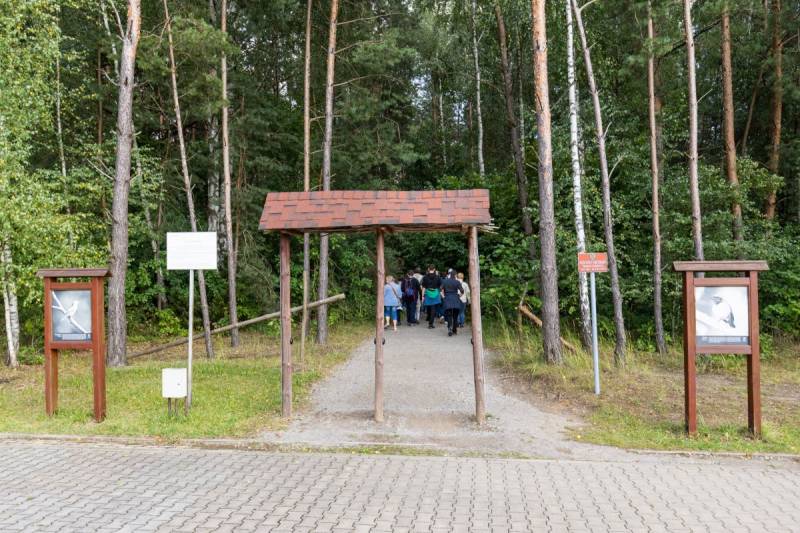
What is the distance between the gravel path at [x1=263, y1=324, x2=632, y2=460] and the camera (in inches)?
269

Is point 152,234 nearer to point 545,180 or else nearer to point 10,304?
point 10,304

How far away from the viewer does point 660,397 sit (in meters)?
8.92

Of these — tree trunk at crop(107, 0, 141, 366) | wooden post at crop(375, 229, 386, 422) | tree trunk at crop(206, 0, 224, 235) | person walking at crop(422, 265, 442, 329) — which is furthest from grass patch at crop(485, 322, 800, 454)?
tree trunk at crop(206, 0, 224, 235)

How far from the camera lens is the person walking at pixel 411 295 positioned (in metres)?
18.6

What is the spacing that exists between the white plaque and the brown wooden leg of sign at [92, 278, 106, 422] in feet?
3.36

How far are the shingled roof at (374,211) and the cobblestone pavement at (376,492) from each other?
9.90ft

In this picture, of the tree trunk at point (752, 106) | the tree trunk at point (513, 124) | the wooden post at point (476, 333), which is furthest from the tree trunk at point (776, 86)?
the wooden post at point (476, 333)

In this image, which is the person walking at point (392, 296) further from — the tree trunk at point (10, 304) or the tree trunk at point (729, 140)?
the tree trunk at point (729, 140)

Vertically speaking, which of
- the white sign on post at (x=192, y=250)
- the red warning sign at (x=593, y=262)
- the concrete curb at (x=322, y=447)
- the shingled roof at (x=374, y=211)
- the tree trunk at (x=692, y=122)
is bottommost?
the concrete curb at (x=322, y=447)

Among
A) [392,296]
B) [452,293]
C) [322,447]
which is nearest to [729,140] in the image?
[452,293]

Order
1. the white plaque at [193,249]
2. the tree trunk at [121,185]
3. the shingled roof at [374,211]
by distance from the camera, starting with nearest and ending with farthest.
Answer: the shingled roof at [374,211], the white plaque at [193,249], the tree trunk at [121,185]

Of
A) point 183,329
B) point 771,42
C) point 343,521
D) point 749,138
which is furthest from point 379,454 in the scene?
point 749,138

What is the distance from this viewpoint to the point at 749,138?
22625 millimetres

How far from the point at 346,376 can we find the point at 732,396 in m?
6.97
